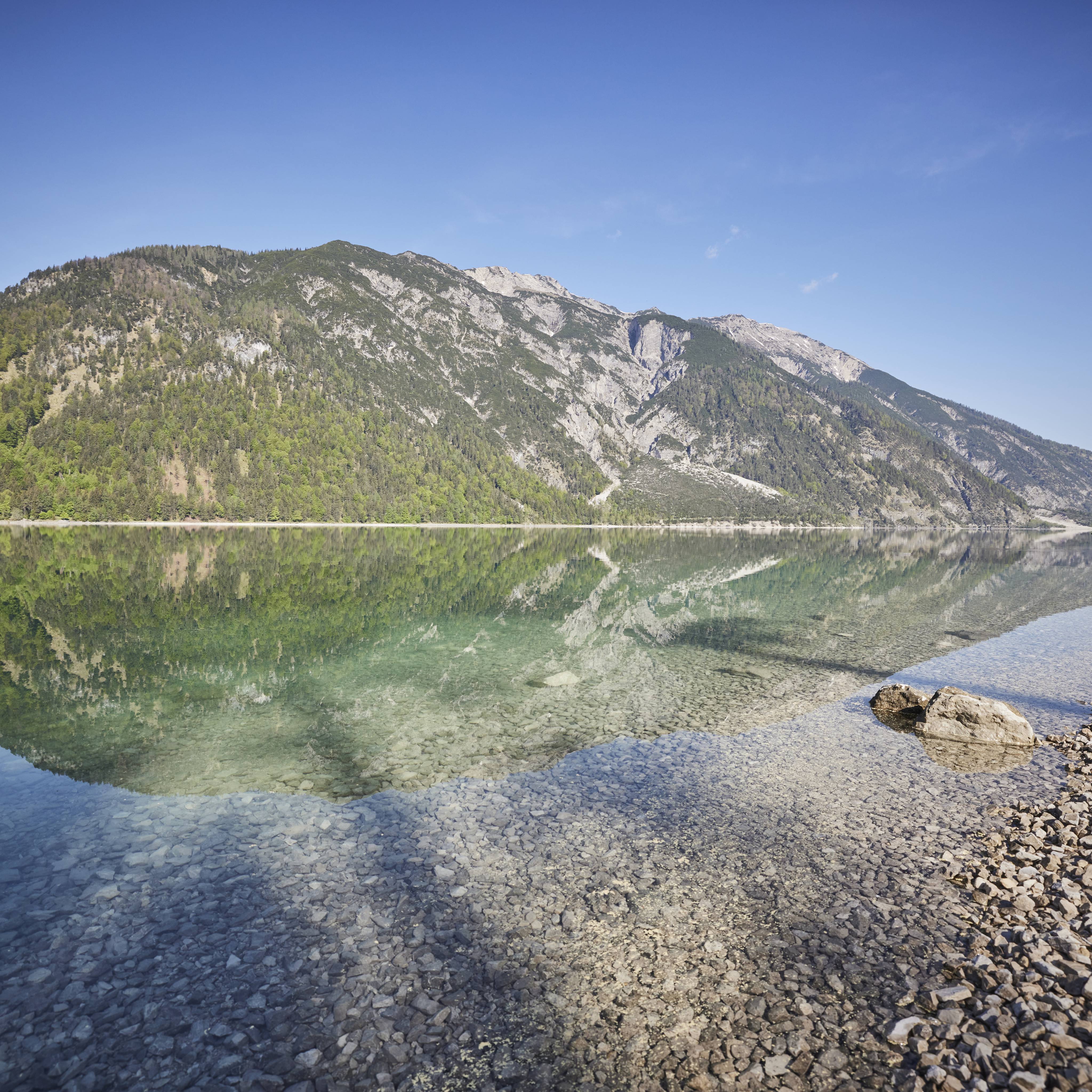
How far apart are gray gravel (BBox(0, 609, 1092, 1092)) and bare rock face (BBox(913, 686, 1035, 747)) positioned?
13.8 feet

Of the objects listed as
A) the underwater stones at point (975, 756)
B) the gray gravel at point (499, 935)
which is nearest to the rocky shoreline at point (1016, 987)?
the gray gravel at point (499, 935)

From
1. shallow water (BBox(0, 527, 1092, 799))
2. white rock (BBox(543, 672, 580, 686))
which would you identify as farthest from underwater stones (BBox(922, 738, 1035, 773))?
white rock (BBox(543, 672, 580, 686))

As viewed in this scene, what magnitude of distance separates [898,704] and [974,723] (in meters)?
2.89

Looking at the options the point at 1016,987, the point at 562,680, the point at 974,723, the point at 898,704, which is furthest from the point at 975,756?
the point at 562,680

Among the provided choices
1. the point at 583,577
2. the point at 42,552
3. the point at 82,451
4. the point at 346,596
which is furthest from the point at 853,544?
the point at 82,451

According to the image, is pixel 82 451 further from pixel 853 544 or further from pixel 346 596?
pixel 853 544

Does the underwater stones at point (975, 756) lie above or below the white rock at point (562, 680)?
above

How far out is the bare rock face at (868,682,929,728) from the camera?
23.2 metres

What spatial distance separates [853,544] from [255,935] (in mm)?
197255

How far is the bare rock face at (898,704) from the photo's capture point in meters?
23.2

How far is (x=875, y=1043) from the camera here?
767cm

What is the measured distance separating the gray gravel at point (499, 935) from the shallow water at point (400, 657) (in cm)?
256

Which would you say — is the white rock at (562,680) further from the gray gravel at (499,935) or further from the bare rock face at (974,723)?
the bare rock face at (974,723)

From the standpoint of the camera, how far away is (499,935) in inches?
392
